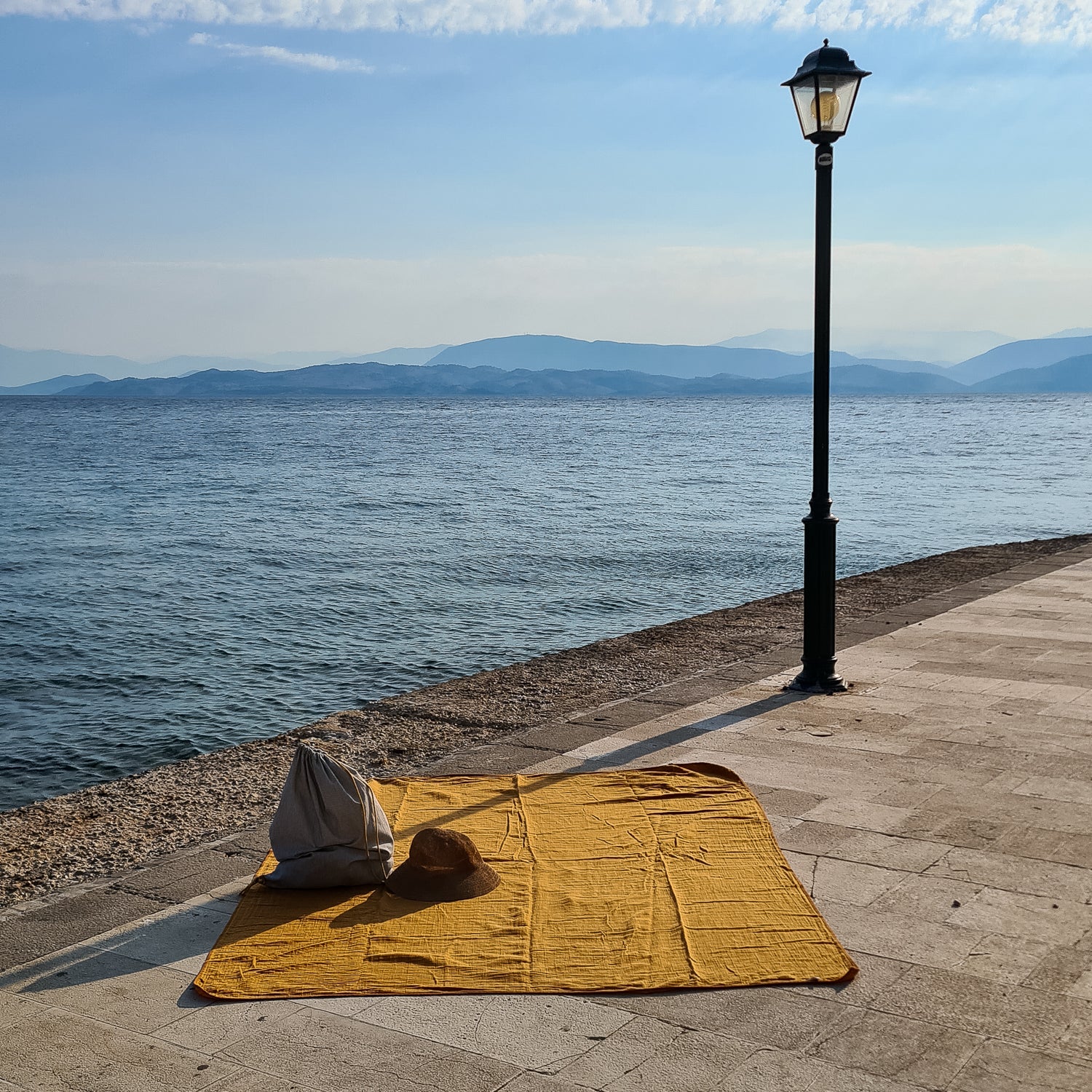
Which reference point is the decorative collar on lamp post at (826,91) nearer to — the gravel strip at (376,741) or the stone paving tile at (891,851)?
the gravel strip at (376,741)

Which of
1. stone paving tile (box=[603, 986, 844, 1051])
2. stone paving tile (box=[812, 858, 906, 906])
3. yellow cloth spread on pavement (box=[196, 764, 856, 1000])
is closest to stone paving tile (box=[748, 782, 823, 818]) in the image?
yellow cloth spread on pavement (box=[196, 764, 856, 1000])

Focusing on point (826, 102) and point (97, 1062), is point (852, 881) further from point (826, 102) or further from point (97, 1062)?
point (826, 102)

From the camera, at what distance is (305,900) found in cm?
517

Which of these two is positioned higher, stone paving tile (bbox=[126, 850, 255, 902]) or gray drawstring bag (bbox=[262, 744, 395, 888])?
gray drawstring bag (bbox=[262, 744, 395, 888])

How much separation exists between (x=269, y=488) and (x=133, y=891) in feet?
123

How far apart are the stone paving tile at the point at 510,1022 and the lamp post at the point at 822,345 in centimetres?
491

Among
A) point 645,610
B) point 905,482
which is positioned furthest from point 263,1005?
point 905,482

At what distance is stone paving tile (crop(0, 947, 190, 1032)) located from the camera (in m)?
4.14

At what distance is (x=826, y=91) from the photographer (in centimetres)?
841

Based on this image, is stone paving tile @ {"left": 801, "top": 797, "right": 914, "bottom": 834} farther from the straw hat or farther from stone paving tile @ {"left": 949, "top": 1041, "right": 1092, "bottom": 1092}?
stone paving tile @ {"left": 949, "top": 1041, "right": 1092, "bottom": 1092}

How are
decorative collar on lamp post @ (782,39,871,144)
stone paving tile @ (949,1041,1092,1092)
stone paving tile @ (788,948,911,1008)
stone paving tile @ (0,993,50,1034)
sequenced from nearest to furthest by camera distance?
stone paving tile @ (949,1041,1092,1092)
stone paving tile @ (0,993,50,1034)
stone paving tile @ (788,948,911,1008)
decorative collar on lamp post @ (782,39,871,144)

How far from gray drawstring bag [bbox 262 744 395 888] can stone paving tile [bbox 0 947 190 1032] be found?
2.85 feet

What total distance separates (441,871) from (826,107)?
20.8ft

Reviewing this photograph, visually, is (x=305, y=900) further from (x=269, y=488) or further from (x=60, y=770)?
(x=269, y=488)
